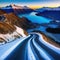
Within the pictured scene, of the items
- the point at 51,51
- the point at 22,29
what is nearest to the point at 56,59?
the point at 51,51

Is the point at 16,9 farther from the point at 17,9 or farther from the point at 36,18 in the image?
the point at 36,18

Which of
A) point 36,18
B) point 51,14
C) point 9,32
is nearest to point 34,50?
point 9,32

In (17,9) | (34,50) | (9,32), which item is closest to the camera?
(34,50)

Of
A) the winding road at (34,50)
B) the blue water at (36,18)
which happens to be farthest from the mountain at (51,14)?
the winding road at (34,50)

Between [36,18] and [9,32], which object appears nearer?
[9,32]

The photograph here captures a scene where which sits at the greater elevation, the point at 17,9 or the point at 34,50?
the point at 17,9

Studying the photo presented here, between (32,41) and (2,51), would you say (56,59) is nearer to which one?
(32,41)

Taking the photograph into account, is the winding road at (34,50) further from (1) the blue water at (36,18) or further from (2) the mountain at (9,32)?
(1) the blue water at (36,18)

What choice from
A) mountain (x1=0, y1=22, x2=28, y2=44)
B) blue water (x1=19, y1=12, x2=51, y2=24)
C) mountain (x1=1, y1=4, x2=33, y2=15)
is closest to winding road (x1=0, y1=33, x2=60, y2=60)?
mountain (x1=0, y1=22, x2=28, y2=44)
